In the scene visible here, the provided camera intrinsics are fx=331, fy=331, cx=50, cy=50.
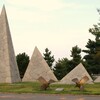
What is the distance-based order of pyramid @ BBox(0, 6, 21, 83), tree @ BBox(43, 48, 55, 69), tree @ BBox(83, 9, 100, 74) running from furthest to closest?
1. tree @ BBox(43, 48, 55, 69)
2. tree @ BBox(83, 9, 100, 74)
3. pyramid @ BBox(0, 6, 21, 83)

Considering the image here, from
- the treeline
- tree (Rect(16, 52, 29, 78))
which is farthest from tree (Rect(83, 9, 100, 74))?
tree (Rect(16, 52, 29, 78))

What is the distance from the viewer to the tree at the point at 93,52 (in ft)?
161

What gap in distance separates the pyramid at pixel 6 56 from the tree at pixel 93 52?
45.1 feet

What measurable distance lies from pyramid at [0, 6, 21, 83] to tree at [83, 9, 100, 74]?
45.1 ft

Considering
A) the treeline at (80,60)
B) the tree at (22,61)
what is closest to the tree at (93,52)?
the treeline at (80,60)

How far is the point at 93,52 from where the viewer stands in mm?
52094

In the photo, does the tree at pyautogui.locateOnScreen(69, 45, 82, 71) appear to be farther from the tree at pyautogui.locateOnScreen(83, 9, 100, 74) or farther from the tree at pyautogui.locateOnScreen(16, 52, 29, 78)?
the tree at pyautogui.locateOnScreen(16, 52, 29, 78)

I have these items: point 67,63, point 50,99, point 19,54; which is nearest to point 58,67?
point 67,63

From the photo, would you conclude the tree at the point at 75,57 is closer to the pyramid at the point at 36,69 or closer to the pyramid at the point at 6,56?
the pyramid at the point at 36,69

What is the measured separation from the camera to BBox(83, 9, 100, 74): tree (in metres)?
49.1

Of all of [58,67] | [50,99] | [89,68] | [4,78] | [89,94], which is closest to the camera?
[50,99]

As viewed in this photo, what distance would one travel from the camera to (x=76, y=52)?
51781 millimetres

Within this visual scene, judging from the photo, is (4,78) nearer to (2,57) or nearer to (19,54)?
(2,57)

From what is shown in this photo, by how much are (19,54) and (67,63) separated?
754 cm
